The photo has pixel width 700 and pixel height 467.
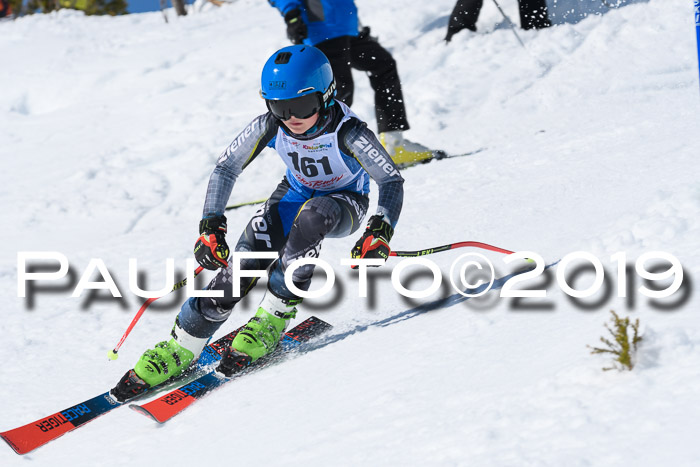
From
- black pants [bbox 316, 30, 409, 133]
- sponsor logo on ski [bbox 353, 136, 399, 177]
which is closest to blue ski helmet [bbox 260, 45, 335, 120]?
sponsor logo on ski [bbox 353, 136, 399, 177]

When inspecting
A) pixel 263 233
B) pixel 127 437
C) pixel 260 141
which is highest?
pixel 260 141

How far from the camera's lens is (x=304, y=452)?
7.79ft

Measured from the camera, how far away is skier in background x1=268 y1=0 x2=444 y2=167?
6.33 meters

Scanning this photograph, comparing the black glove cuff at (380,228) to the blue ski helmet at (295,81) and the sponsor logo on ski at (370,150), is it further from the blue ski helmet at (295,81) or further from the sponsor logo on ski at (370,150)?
the blue ski helmet at (295,81)

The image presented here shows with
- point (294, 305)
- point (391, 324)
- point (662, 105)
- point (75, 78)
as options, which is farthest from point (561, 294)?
point (75, 78)

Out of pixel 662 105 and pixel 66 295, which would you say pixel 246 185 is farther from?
pixel 662 105

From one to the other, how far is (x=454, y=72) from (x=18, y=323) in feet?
19.9

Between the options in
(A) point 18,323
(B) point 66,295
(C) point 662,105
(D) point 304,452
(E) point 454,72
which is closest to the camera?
(D) point 304,452

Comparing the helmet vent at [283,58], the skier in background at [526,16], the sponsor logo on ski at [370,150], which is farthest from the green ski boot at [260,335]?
the skier in background at [526,16]

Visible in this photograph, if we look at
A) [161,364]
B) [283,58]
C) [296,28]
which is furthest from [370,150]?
[296,28]

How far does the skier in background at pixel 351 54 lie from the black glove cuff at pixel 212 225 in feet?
9.62

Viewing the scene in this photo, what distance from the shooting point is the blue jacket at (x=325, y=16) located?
249 inches

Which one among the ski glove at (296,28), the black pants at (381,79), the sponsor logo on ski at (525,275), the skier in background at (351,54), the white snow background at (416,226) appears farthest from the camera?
the black pants at (381,79)

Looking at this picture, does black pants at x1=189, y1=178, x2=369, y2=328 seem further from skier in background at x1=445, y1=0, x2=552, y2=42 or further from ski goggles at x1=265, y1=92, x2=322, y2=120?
skier in background at x1=445, y1=0, x2=552, y2=42
